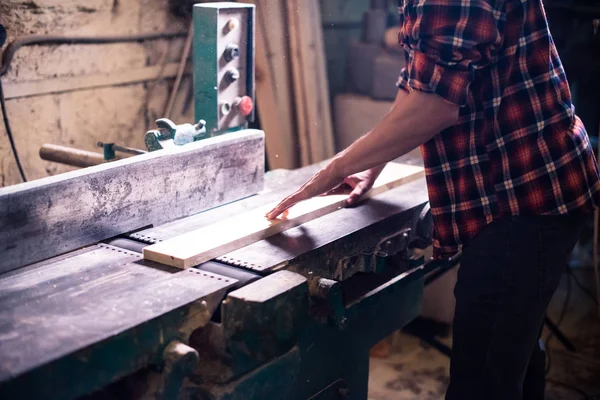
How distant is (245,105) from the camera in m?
2.17

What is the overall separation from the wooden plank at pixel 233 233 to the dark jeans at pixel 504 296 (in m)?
0.44

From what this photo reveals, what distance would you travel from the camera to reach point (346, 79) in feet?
12.5

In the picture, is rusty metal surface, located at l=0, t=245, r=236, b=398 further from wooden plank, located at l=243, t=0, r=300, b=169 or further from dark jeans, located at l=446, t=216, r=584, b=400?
wooden plank, located at l=243, t=0, r=300, b=169

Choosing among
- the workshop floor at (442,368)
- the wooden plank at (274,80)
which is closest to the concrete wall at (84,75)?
the wooden plank at (274,80)

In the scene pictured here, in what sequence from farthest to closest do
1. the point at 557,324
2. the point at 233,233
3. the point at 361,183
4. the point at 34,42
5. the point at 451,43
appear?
the point at 557,324 < the point at 34,42 < the point at 361,183 < the point at 233,233 < the point at 451,43

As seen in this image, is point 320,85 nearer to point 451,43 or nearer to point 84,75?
point 84,75

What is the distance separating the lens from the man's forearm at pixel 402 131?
1.52 m

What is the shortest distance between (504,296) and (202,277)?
27.1 inches

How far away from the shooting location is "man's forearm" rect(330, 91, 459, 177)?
5.00 ft

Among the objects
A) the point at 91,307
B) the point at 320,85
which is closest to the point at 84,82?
the point at 320,85

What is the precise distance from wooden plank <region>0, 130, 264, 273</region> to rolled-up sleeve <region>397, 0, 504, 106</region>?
66 centimetres

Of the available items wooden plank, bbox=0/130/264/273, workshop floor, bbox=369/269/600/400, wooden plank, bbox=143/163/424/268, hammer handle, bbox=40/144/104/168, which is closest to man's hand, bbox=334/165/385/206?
wooden plank, bbox=143/163/424/268

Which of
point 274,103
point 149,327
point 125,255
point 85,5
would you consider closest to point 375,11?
point 274,103

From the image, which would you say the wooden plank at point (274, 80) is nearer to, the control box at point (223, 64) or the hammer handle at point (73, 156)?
the control box at point (223, 64)
